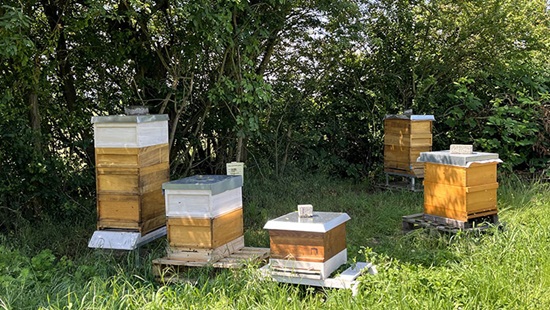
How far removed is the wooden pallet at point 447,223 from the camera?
5.09 metres

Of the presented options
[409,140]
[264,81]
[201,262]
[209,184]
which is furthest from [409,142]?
[201,262]

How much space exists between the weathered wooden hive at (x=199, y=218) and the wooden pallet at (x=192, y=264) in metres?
0.06

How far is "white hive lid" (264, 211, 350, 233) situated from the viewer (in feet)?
11.7

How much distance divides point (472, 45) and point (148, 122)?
5712 millimetres

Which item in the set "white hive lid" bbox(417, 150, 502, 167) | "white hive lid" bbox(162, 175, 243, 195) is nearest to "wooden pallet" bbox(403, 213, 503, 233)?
"white hive lid" bbox(417, 150, 502, 167)

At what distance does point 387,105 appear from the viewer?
8.61m

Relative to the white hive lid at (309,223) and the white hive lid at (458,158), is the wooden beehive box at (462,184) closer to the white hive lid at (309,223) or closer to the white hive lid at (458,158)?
the white hive lid at (458,158)

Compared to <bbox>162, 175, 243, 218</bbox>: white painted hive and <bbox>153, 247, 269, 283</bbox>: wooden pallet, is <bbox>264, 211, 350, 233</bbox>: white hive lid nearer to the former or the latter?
<bbox>153, 247, 269, 283</bbox>: wooden pallet

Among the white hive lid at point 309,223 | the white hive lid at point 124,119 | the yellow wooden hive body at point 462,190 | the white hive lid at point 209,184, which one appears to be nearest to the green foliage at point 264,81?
the white hive lid at point 124,119

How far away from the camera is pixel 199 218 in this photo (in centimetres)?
405

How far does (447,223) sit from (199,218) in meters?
2.57

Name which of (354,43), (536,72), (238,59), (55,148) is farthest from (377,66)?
(55,148)

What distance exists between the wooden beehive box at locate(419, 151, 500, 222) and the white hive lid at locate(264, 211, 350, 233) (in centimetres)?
177

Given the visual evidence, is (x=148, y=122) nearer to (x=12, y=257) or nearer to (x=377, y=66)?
(x=12, y=257)
